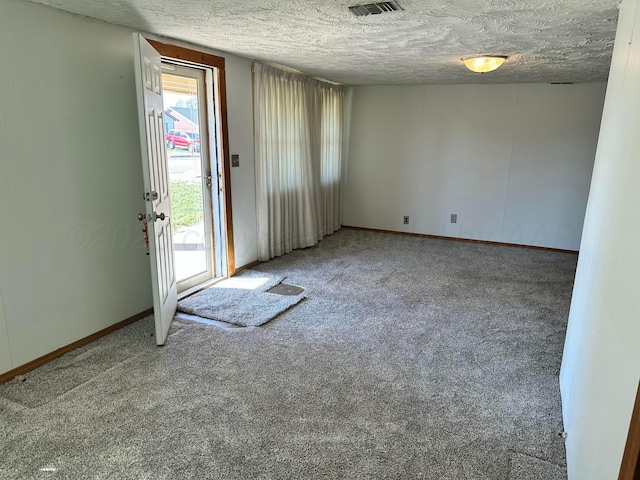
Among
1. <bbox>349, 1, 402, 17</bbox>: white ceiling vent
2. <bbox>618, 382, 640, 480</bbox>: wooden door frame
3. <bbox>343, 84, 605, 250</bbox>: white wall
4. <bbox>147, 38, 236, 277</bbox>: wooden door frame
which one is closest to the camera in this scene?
<bbox>618, 382, 640, 480</bbox>: wooden door frame

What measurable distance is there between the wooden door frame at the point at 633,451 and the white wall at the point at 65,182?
2892 mm

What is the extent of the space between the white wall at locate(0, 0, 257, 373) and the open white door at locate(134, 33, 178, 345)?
253 millimetres

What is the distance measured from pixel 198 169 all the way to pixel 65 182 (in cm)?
142

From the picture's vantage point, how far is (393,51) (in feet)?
11.3

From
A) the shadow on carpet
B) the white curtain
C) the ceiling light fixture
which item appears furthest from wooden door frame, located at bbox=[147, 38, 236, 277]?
the ceiling light fixture

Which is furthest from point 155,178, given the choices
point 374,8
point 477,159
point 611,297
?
point 477,159

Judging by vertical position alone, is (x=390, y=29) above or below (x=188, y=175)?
above

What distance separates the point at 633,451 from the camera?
42.0 inches

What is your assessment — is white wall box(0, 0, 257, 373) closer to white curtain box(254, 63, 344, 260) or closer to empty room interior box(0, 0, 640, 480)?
empty room interior box(0, 0, 640, 480)

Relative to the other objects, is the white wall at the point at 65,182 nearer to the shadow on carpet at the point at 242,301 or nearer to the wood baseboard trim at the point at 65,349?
the wood baseboard trim at the point at 65,349

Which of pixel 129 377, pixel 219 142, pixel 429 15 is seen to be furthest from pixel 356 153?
pixel 129 377

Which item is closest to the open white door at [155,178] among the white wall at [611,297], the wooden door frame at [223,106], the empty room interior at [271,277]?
the empty room interior at [271,277]

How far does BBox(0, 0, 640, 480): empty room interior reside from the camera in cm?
189

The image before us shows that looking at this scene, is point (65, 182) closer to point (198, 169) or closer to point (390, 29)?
point (198, 169)
